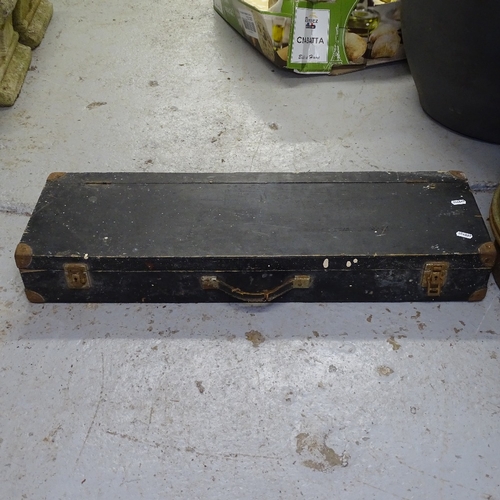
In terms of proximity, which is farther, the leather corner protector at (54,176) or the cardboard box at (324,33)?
the cardboard box at (324,33)

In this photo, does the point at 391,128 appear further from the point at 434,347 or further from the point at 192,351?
the point at 192,351

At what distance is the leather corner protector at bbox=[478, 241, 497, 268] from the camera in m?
1.55

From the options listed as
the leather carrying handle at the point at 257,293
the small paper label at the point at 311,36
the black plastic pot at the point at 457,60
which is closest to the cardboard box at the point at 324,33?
the small paper label at the point at 311,36

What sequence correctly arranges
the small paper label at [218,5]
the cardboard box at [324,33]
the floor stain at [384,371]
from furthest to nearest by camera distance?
the small paper label at [218,5] < the cardboard box at [324,33] < the floor stain at [384,371]

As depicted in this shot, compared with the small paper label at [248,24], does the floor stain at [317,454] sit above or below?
below

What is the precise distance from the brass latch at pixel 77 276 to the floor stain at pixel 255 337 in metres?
0.41

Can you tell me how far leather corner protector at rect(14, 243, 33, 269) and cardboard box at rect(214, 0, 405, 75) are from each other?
1258 millimetres

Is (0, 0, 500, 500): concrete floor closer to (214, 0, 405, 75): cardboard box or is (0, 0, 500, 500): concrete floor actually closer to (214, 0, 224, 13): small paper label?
(214, 0, 405, 75): cardboard box

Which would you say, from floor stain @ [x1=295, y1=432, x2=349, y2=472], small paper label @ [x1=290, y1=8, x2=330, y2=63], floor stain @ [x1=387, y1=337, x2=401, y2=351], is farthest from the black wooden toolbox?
small paper label @ [x1=290, y1=8, x2=330, y2=63]

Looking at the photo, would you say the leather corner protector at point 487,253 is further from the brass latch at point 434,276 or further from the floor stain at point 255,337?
the floor stain at point 255,337

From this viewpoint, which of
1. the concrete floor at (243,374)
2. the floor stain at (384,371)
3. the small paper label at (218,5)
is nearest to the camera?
the concrete floor at (243,374)

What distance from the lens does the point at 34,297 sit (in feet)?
5.40

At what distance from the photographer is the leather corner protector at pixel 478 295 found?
163 centimetres

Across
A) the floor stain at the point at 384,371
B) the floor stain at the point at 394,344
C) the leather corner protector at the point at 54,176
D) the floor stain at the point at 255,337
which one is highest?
the leather corner protector at the point at 54,176
